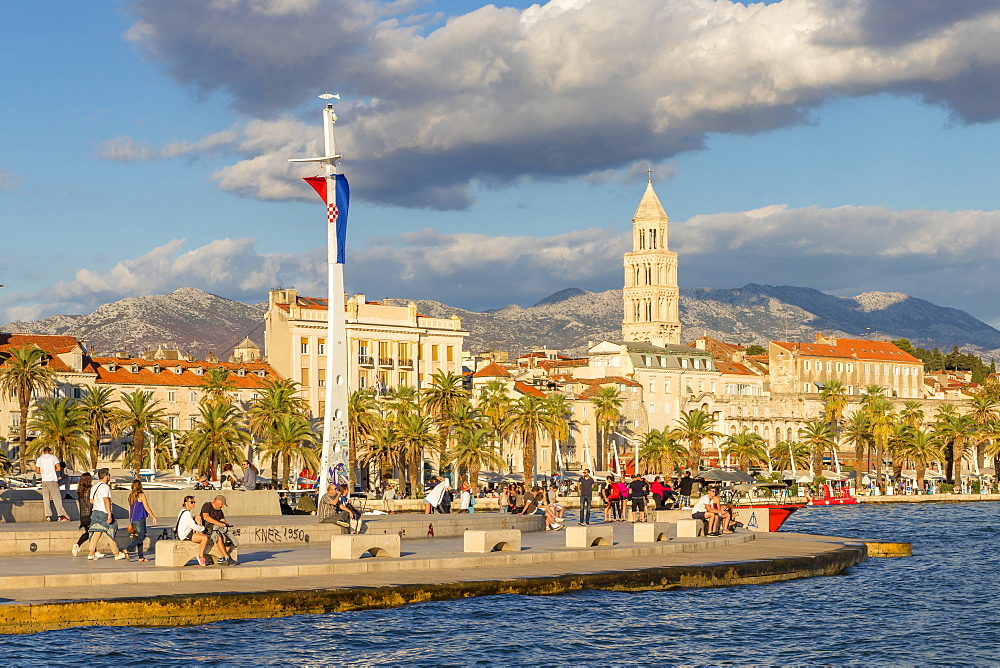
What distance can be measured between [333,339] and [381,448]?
157 feet

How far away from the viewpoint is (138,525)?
30.8 meters

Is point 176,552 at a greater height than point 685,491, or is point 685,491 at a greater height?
point 685,491

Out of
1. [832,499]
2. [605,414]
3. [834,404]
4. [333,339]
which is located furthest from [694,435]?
[333,339]

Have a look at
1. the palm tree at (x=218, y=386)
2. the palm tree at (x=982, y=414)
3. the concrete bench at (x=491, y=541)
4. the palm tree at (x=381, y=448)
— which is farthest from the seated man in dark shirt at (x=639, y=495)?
the palm tree at (x=982, y=414)

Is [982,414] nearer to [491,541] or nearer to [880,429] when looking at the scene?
[880,429]

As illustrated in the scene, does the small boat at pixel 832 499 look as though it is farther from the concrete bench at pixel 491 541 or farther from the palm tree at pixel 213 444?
the concrete bench at pixel 491 541

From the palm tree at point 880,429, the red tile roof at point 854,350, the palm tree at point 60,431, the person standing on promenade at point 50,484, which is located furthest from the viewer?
the red tile roof at point 854,350

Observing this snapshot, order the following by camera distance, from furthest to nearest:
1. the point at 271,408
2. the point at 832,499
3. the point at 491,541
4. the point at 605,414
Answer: the point at 605,414, the point at 832,499, the point at 271,408, the point at 491,541

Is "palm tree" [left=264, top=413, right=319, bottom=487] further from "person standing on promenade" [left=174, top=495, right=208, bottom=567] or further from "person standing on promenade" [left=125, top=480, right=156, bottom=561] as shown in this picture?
"person standing on promenade" [left=174, top=495, right=208, bottom=567]

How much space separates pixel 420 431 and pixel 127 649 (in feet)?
227

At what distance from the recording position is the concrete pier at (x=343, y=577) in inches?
996

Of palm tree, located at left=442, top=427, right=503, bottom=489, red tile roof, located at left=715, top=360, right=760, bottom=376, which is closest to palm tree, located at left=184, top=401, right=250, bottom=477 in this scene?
palm tree, located at left=442, top=427, right=503, bottom=489

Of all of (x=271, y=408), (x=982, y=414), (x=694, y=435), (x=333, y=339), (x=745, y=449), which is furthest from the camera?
(x=982, y=414)

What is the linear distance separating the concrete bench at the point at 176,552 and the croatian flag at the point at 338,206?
57.3 ft
